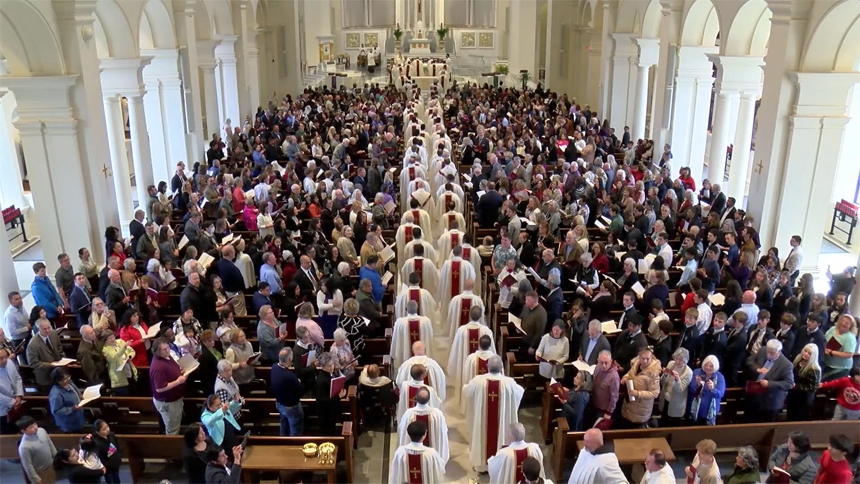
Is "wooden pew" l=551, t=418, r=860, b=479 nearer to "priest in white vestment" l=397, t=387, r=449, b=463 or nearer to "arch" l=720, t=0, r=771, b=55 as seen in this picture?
"priest in white vestment" l=397, t=387, r=449, b=463

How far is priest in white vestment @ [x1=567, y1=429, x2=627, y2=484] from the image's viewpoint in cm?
599

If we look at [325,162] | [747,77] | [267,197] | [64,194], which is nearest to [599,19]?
[747,77]

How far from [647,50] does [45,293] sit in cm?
1689

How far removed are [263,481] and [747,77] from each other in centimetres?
1310

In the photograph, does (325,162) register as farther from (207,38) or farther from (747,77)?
(747,77)

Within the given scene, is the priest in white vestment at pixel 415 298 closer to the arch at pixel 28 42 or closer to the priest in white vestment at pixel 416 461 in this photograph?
the priest in white vestment at pixel 416 461

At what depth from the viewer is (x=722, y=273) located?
10336 mm

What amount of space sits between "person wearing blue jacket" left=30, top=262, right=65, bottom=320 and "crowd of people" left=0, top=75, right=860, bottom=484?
3cm

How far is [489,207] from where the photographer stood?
1327 centimetres

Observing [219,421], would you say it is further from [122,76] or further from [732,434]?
[122,76]

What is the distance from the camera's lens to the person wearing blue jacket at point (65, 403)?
723cm

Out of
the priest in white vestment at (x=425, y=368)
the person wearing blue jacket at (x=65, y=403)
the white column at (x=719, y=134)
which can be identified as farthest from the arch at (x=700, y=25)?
the person wearing blue jacket at (x=65, y=403)

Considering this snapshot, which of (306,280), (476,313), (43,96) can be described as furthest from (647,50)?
(43,96)

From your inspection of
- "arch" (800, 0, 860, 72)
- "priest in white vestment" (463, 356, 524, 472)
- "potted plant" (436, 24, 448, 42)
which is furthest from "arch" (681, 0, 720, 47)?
"potted plant" (436, 24, 448, 42)
